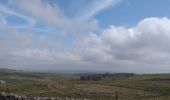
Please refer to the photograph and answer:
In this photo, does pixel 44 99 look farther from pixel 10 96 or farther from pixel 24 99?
pixel 10 96

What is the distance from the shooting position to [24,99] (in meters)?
39.2

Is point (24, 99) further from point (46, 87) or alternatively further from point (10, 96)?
point (46, 87)

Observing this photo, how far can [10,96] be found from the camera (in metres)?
41.7

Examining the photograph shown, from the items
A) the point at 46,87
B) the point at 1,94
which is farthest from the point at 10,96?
the point at 46,87

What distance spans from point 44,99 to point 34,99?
3.96ft

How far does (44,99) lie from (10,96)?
251 inches

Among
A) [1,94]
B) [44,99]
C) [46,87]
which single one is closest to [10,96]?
[1,94]

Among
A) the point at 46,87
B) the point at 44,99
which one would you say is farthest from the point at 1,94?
the point at 46,87

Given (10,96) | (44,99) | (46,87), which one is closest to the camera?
(44,99)

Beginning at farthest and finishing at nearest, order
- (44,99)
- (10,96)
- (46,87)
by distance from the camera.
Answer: (46,87) → (10,96) → (44,99)

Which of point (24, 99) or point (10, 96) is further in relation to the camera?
point (10, 96)

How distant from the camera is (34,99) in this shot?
37.6m

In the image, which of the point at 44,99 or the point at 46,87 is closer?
the point at 44,99

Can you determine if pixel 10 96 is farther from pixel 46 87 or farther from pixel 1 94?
pixel 46 87
